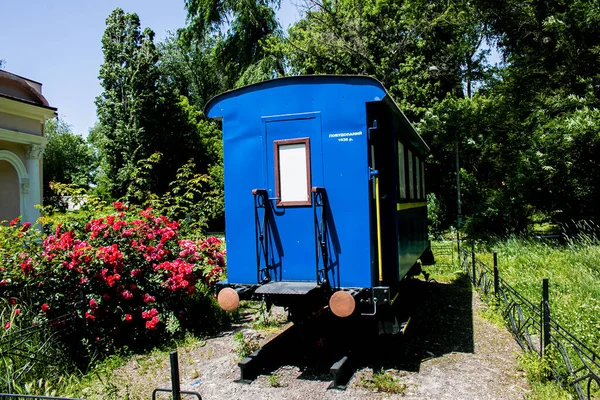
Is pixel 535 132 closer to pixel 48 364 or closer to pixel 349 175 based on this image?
pixel 349 175

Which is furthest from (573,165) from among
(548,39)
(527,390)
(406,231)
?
(527,390)

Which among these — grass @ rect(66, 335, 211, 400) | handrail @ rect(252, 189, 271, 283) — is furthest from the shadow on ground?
grass @ rect(66, 335, 211, 400)

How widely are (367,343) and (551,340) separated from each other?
7.47 feet

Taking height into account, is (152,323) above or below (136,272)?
below

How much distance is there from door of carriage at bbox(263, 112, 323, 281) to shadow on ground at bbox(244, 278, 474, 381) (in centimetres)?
106

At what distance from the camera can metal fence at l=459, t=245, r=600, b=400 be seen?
427cm

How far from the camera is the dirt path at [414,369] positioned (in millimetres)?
4883

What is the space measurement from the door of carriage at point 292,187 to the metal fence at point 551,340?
2.59 meters

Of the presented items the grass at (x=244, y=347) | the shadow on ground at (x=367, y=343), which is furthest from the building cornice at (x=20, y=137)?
the shadow on ground at (x=367, y=343)

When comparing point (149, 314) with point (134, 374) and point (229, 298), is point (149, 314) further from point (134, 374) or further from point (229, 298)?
point (229, 298)

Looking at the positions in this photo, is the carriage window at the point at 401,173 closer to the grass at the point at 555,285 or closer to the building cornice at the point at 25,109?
the grass at the point at 555,285

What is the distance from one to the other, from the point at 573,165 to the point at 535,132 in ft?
4.66

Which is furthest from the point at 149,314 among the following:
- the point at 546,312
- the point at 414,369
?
the point at 546,312

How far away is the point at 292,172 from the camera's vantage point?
5.64 m
